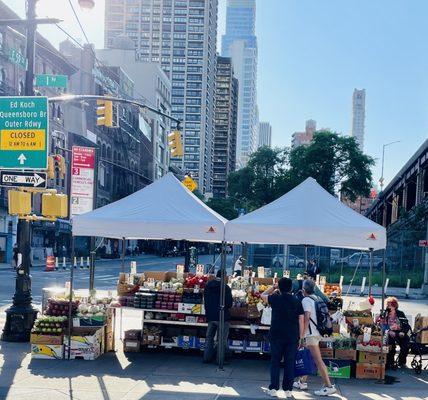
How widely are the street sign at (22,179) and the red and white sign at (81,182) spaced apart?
1124cm

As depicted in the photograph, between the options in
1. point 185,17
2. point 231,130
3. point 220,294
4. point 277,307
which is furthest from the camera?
point 231,130

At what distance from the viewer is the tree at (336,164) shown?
62875 millimetres

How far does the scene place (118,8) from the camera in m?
162

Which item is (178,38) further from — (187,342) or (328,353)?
(328,353)

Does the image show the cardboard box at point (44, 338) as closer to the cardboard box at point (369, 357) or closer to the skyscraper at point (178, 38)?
the cardboard box at point (369, 357)

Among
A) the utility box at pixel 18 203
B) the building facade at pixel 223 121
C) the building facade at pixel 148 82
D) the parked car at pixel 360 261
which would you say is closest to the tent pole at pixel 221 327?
the utility box at pixel 18 203

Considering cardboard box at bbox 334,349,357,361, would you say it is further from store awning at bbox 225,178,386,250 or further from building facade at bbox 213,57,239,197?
building facade at bbox 213,57,239,197

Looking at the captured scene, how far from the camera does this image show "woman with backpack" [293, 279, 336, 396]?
9.22 metres

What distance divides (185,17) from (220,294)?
6073 inches

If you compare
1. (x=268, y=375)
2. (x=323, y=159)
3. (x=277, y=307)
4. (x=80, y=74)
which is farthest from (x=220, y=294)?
(x=80, y=74)

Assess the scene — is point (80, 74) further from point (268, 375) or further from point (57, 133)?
point (268, 375)

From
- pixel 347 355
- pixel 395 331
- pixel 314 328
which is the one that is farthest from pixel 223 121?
pixel 314 328

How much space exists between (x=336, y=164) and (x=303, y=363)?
55711mm

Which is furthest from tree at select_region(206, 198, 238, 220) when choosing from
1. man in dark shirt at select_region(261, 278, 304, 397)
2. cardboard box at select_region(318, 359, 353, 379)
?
man in dark shirt at select_region(261, 278, 304, 397)
